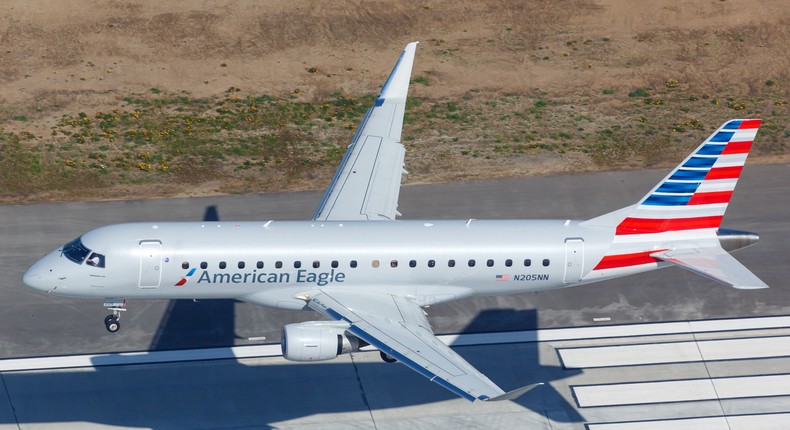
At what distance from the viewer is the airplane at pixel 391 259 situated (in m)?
43.3

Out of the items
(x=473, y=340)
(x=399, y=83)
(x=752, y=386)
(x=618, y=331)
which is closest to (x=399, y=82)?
(x=399, y=83)

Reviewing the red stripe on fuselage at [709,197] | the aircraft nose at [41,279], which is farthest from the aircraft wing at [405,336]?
the red stripe on fuselage at [709,197]

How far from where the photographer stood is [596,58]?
243 feet

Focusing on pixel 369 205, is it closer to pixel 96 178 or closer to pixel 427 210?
pixel 427 210

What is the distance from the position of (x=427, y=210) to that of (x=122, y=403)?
2092 cm

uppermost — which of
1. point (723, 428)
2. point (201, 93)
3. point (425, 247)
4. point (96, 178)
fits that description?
point (201, 93)

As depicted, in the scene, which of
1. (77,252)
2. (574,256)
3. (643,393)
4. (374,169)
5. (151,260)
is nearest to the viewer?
(151,260)

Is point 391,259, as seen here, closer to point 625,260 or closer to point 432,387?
point 432,387

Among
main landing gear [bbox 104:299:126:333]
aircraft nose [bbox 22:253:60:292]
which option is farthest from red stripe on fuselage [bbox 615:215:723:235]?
aircraft nose [bbox 22:253:60:292]

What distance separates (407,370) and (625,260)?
1073 cm

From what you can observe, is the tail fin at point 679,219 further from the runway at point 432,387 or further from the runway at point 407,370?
the runway at point 407,370

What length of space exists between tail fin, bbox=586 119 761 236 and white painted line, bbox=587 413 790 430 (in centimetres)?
803

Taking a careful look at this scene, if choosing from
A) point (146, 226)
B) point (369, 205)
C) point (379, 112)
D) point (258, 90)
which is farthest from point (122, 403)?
point (258, 90)

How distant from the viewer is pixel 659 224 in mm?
46406
